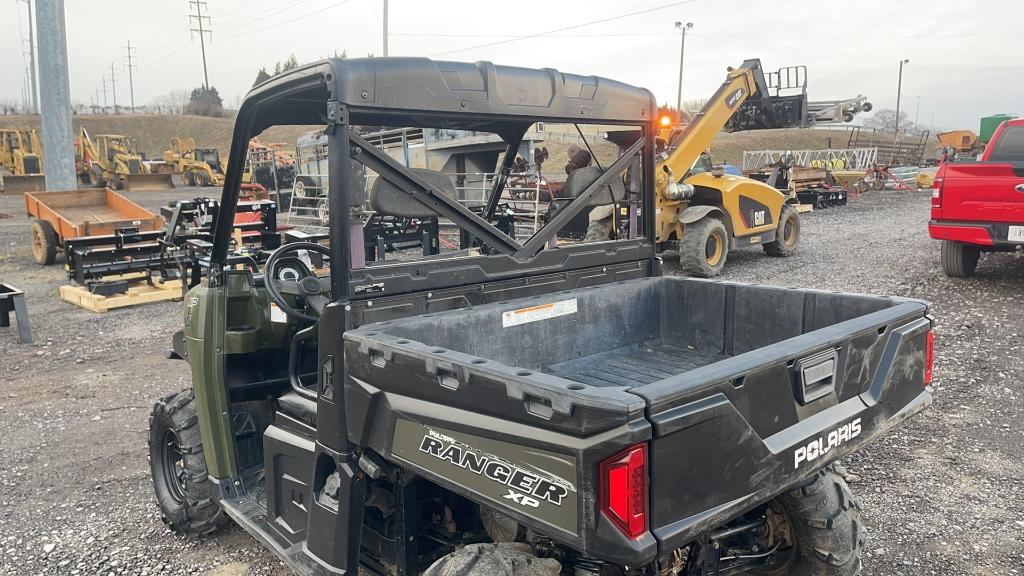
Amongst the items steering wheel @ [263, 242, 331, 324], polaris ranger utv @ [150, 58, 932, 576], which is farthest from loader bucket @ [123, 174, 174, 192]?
steering wheel @ [263, 242, 331, 324]

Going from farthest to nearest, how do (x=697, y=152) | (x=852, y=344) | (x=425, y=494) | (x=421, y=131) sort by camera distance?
(x=697, y=152) < (x=421, y=131) < (x=425, y=494) < (x=852, y=344)

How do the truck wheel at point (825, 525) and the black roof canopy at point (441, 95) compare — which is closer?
the black roof canopy at point (441, 95)

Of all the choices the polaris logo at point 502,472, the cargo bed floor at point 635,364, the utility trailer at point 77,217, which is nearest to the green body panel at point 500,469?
the polaris logo at point 502,472

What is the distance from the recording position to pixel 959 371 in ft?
18.9

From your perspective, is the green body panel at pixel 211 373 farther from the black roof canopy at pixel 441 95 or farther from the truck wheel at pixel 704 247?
the truck wheel at pixel 704 247

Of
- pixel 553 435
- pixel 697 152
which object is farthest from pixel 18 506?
pixel 697 152

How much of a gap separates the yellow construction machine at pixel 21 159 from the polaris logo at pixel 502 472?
95.7ft

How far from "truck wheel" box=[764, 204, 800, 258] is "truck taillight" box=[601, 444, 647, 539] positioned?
11036 mm

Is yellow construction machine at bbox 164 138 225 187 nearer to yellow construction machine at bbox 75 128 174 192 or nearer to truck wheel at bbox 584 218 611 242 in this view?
yellow construction machine at bbox 75 128 174 192

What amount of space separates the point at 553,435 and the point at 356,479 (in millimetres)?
977

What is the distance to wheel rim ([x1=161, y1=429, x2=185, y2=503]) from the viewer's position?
381 centimetres

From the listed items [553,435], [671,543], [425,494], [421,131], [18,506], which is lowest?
[18,506]

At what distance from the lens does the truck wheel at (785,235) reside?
1215 centimetres

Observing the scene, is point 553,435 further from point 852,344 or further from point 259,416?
point 259,416
